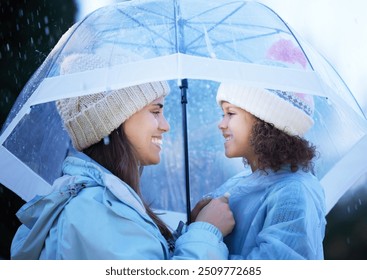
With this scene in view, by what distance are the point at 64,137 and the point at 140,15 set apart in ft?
2.38

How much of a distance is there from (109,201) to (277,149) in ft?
2.23

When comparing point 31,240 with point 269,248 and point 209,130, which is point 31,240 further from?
point 209,130

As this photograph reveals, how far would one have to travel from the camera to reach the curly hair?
78.7 inches

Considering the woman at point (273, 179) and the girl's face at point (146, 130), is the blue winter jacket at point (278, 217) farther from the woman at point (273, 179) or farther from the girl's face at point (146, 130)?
the girl's face at point (146, 130)

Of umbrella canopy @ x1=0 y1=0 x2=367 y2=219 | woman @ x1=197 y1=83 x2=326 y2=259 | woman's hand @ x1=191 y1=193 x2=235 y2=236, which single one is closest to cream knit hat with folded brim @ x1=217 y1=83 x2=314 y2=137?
woman @ x1=197 y1=83 x2=326 y2=259

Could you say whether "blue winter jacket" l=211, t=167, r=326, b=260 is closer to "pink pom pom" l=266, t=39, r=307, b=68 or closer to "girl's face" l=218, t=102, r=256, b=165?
"girl's face" l=218, t=102, r=256, b=165

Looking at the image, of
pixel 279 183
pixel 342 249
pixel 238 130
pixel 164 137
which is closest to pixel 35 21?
pixel 164 137

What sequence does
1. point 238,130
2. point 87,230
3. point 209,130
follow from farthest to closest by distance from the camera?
point 209,130, point 238,130, point 87,230

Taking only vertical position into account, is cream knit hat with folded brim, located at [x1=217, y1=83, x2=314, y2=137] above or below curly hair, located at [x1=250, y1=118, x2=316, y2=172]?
above

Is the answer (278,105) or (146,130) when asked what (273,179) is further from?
(146,130)

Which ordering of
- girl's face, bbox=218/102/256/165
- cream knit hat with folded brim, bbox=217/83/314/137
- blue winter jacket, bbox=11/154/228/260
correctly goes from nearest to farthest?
blue winter jacket, bbox=11/154/228/260 → cream knit hat with folded brim, bbox=217/83/314/137 → girl's face, bbox=218/102/256/165

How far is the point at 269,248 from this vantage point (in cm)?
172

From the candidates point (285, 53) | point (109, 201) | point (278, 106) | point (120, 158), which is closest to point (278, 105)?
point (278, 106)

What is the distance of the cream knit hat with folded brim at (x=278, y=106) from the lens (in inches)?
77.4
